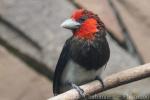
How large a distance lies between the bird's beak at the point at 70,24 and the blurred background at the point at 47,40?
1177 millimetres

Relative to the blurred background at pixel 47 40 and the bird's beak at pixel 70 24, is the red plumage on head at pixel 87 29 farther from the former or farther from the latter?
the blurred background at pixel 47 40

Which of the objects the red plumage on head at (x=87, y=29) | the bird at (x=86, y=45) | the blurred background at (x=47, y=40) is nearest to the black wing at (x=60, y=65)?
the bird at (x=86, y=45)

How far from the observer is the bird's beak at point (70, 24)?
4072 millimetres

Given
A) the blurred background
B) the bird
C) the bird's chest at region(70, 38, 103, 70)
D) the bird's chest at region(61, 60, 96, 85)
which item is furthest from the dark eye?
the blurred background

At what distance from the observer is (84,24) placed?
414cm

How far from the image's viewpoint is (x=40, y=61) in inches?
208

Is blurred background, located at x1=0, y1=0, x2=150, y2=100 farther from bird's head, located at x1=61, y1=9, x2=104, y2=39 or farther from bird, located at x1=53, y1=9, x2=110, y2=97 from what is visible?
bird's head, located at x1=61, y1=9, x2=104, y2=39

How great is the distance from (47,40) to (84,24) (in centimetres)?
124

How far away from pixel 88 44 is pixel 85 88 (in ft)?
1.17

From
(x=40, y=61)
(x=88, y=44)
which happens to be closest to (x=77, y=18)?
(x=88, y=44)

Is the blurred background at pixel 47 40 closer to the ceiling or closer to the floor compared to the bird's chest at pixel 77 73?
closer to the floor

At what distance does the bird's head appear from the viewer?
4121mm

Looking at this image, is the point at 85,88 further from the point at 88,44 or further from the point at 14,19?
the point at 14,19

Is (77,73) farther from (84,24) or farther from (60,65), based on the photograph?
(84,24)
